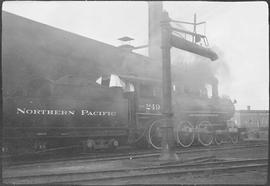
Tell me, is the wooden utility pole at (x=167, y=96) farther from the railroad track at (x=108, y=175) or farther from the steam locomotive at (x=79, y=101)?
the steam locomotive at (x=79, y=101)

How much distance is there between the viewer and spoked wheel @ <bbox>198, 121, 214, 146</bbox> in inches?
592

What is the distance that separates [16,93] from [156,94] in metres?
5.65

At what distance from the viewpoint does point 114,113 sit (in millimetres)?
11812

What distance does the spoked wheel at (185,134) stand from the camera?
46.3 feet

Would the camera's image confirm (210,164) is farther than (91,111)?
No

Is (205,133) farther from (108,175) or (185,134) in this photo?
(108,175)

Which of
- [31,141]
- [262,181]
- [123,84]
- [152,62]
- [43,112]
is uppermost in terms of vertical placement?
[152,62]

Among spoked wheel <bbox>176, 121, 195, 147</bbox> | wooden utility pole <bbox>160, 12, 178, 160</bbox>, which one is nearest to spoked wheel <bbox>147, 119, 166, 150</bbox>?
spoked wheel <bbox>176, 121, 195, 147</bbox>

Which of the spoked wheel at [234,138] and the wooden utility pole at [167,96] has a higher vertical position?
the wooden utility pole at [167,96]

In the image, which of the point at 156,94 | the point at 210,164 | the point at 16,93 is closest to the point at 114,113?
the point at 156,94

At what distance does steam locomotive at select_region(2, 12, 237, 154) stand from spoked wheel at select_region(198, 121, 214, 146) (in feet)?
0.14

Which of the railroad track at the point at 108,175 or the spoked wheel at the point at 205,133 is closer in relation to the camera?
the railroad track at the point at 108,175

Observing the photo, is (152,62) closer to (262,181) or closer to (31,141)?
(31,141)

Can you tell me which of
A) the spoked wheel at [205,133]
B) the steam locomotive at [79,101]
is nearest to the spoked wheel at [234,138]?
the steam locomotive at [79,101]
